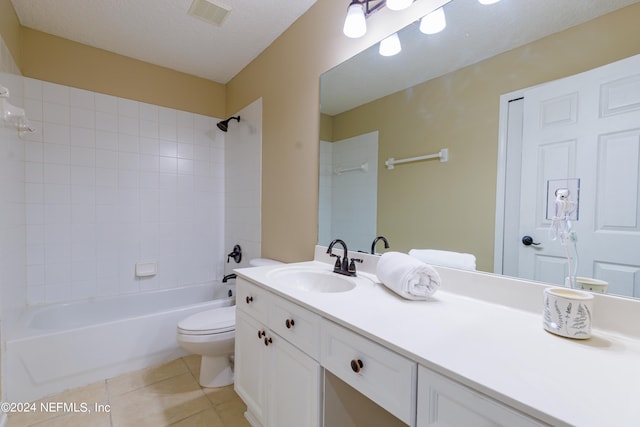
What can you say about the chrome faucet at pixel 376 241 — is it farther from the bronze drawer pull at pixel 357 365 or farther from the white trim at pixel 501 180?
the bronze drawer pull at pixel 357 365

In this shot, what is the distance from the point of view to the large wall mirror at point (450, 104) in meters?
0.85

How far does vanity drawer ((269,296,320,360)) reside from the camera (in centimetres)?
93

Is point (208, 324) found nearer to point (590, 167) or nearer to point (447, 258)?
point (447, 258)

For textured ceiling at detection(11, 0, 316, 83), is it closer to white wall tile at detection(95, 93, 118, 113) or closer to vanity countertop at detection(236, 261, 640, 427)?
white wall tile at detection(95, 93, 118, 113)

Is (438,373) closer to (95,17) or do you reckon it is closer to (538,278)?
(538,278)

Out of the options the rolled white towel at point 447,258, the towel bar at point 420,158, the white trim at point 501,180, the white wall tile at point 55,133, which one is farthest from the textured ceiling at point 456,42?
the white wall tile at point 55,133

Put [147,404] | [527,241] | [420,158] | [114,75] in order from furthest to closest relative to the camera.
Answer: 1. [114,75]
2. [147,404]
3. [420,158]
4. [527,241]

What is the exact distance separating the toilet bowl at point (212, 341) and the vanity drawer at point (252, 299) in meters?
0.40

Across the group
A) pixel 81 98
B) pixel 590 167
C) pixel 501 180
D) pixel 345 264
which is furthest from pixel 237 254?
pixel 590 167

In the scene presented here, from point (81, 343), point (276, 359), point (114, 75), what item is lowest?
point (81, 343)

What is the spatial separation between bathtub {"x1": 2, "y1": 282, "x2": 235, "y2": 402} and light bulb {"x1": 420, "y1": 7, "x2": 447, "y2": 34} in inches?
86.9

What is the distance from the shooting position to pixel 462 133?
3.62 feet

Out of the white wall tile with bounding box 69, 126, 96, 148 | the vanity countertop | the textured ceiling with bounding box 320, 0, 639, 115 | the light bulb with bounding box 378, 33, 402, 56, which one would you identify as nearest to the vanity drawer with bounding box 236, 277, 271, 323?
the vanity countertop

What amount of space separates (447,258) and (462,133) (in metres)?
0.50
